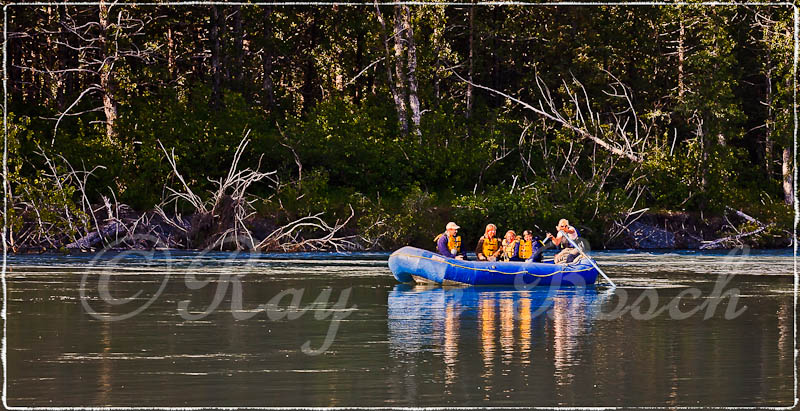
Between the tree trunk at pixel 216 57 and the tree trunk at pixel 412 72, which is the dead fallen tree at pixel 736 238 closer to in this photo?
the tree trunk at pixel 412 72

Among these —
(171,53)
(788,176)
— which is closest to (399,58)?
(171,53)

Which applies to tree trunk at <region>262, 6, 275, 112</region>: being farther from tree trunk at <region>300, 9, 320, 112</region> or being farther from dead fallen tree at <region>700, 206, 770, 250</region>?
dead fallen tree at <region>700, 206, 770, 250</region>

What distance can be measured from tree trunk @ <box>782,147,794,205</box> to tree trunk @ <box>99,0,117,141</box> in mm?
19296

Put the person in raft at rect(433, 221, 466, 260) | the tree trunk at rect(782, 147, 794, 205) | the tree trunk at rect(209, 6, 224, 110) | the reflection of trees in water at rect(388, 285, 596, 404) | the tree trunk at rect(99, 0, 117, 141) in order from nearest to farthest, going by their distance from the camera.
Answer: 1. the reflection of trees in water at rect(388, 285, 596, 404)
2. the person in raft at rect(433, 221, 466, 260)
3. the tree trunk at rect(99, 0, 117, 141)
4. the tree trunk at rect(782, 147, 794, 205)
5. the tree trunk at rect(209, 6, 224, 110)

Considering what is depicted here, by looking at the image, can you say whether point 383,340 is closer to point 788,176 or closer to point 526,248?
point 526,248

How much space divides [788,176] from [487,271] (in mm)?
17470

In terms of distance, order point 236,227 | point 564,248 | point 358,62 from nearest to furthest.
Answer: point 564,248 → point 236,227 → point 358,62

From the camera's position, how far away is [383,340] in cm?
1753

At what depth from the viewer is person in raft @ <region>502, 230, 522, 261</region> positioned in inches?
1083

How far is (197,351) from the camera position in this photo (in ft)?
53.6

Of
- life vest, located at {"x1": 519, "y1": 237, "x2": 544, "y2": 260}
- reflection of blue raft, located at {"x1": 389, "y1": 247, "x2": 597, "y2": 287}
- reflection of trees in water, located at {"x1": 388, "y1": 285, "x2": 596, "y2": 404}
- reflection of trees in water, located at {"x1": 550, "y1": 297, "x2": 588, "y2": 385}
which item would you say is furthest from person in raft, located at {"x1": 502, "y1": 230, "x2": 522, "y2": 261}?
reflection of trees in water, located at {"x1": 550, "y1": 297, "x2": 588, "y2": 385}

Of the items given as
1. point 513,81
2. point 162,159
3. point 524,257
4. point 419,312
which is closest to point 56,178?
point 162,159

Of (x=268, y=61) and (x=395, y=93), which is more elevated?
Result: (x=268, y=61)

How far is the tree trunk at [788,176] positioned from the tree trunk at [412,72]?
1071cm
